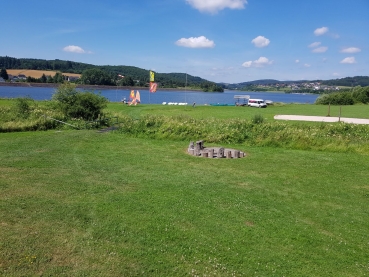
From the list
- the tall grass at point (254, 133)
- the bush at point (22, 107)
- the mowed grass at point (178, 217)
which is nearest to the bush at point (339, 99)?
the tall grass at point (254, 133)

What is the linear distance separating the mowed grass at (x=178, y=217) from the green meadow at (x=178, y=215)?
3 centimetres

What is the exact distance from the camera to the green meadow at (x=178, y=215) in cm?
532

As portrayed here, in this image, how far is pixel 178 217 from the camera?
23.2 ft

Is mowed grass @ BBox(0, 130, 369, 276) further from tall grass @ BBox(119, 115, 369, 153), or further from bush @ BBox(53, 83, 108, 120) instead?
bush @ BBox(53, 83, 108, 120)

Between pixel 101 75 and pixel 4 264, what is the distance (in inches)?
4490

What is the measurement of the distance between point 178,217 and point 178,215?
0.12 meters

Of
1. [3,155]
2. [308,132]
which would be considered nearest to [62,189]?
[3,155]

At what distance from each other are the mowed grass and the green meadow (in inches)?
1.0

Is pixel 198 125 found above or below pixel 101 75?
below

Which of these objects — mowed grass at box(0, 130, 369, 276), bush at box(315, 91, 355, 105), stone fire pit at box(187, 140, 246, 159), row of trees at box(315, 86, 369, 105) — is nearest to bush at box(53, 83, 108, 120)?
mowed grass at box(0, 130, 369, 276)

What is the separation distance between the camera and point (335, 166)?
12844 mm

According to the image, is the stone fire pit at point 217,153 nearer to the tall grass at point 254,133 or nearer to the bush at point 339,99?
the tall grass at point 254,133

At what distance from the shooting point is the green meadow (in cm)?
532

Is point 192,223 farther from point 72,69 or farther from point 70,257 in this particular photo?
point 72,69
